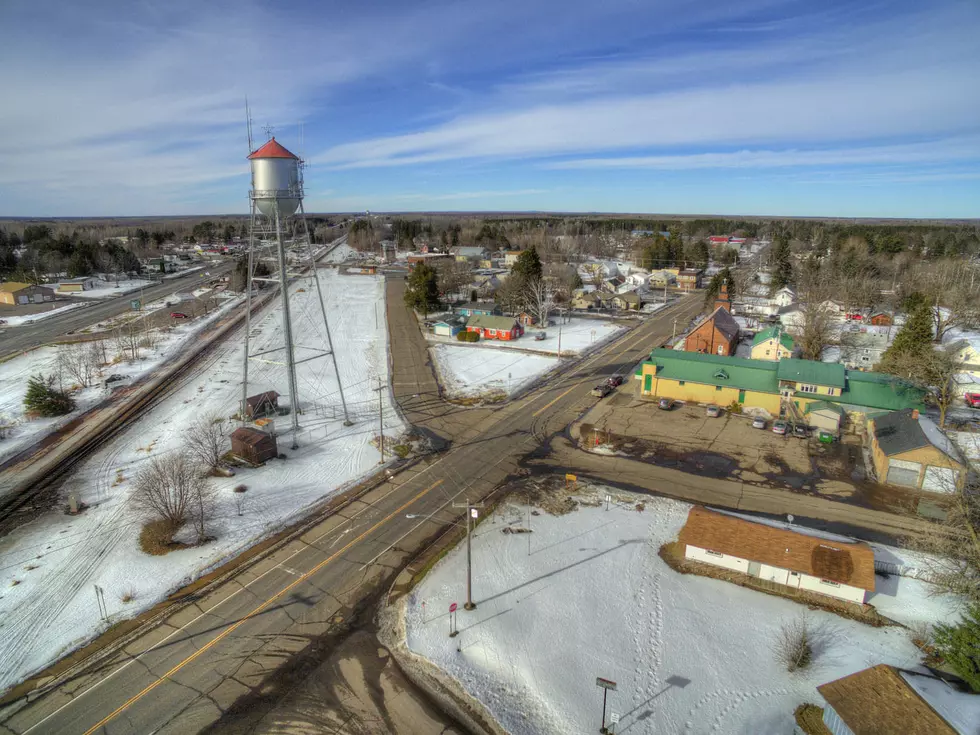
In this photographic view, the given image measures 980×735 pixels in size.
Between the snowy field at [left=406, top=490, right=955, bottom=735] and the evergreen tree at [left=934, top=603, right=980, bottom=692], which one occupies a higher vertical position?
the evergreen tree at [left=934, top=603, right=980, bottom=692]

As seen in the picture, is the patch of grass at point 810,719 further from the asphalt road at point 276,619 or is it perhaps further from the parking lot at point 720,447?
the parking lot at point 720,447

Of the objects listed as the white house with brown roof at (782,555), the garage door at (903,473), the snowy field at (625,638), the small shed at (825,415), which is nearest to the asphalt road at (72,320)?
the snowy field at (625,638)

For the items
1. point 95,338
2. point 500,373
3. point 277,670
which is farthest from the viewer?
point 95,338

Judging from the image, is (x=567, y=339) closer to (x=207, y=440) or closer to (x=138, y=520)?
(x=207, y=440)

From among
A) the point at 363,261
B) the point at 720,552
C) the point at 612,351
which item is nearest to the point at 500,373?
the point at 612,351

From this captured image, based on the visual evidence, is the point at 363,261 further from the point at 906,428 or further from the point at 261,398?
the point at 906,428

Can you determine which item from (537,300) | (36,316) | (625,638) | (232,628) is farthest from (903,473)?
(36,316)

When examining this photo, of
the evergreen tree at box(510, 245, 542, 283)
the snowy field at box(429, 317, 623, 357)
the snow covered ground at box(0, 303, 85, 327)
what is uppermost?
the evergreen tree at box(510, 245, 542, 283)

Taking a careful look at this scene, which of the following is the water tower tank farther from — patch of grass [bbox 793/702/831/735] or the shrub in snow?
patch of grass [bbox 793/702/831/735]

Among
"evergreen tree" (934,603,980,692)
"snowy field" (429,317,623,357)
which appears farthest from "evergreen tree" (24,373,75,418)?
"evergreen tree" (934,603,980,692)
